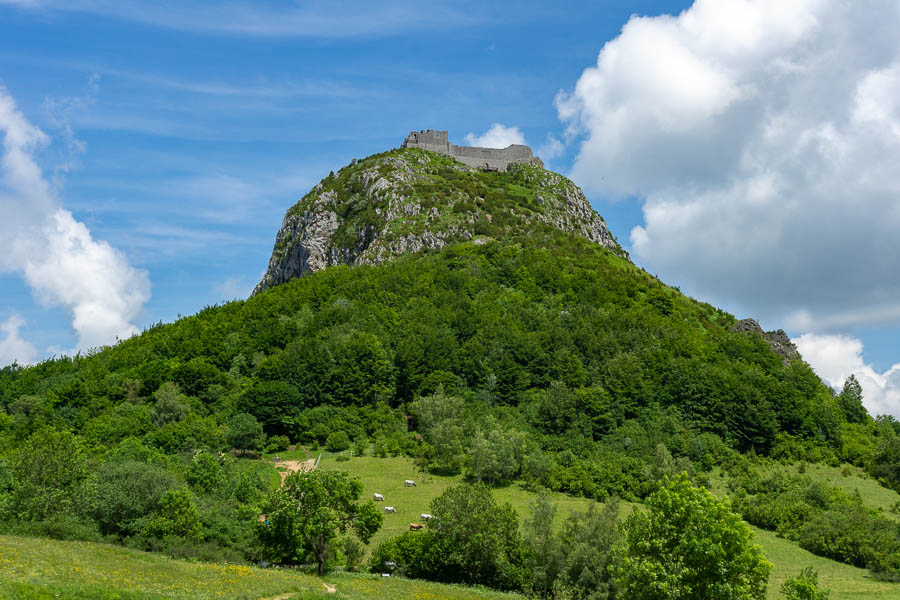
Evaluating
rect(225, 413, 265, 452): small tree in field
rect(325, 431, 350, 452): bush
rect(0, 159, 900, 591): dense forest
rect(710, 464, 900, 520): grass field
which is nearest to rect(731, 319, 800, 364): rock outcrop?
rect(0, 159, 900, 591): dense forest

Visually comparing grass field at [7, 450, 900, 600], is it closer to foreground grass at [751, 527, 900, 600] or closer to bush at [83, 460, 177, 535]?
foreground grass at [751, 527, 900, 600]

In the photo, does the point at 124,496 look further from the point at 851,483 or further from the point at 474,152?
the point at 474,152

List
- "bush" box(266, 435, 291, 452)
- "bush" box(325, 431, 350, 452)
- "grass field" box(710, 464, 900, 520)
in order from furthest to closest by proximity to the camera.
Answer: "bush" box(325, 431, 350, 452)
"bush" box(266, 435, 291, 452)
"grass field" box(710, 464, 900, 520)

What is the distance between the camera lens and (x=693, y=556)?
30.9 meters

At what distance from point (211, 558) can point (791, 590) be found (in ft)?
115

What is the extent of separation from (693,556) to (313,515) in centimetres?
2180

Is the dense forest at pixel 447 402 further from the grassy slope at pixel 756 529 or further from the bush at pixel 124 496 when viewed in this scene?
the grassy slope at pixel 756 529

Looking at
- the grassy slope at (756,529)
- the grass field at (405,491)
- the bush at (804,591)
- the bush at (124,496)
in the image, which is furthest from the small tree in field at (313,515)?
the bush at (804,591)

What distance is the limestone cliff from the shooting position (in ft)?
474

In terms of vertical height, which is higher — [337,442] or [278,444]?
[337,442]

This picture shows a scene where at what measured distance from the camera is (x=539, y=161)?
193 m

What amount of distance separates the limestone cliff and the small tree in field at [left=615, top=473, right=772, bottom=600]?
110 metres

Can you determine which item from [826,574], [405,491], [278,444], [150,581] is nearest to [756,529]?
[826,574]

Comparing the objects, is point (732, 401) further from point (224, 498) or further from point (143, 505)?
point (143, 505)
